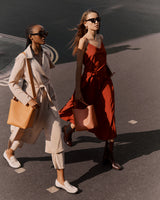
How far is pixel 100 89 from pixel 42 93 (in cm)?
114

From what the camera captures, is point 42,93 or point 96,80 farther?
point 96,80

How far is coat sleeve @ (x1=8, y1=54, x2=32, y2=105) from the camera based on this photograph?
253 inches

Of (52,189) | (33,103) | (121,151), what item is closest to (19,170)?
(52,189)

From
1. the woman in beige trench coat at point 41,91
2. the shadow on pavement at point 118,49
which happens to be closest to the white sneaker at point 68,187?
the woman in beige trench coat at point 41,91

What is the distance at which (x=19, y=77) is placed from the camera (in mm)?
6500

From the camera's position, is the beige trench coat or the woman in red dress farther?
the woman in red dress

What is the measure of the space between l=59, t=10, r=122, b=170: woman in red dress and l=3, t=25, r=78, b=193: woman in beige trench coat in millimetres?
665

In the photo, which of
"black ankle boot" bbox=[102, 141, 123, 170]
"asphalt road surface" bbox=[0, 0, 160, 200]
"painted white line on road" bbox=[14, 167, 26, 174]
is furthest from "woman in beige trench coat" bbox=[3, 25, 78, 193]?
"black ankle boot" bbox=[102, 141, 123, 170]

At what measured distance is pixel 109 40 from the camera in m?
15.7

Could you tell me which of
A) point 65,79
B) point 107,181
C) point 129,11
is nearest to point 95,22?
point 107,181

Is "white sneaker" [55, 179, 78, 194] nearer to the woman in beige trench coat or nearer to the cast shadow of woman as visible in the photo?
the woman in beige trench coat

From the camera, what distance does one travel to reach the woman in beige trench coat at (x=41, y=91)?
6457 millimetres

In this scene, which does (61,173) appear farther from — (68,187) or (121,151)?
(121,151)

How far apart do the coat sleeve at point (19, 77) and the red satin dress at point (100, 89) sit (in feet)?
3.91
